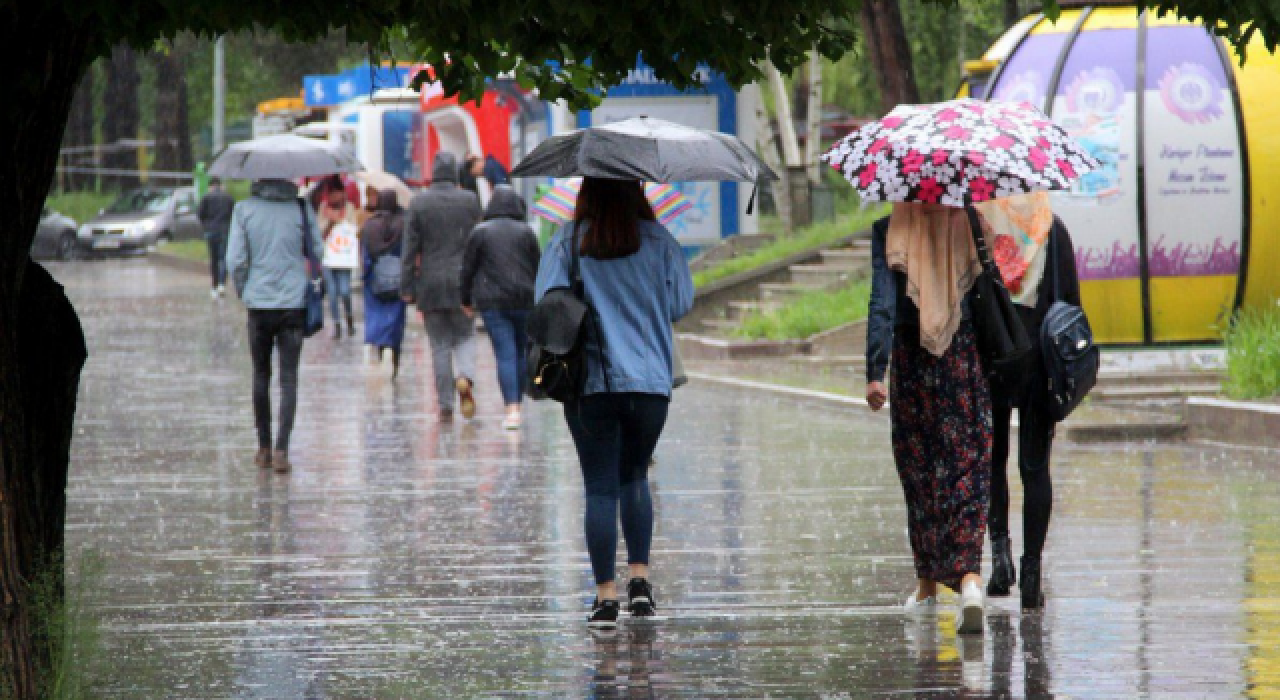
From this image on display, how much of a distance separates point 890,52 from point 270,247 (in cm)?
1434

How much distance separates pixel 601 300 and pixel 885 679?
72.5 inches

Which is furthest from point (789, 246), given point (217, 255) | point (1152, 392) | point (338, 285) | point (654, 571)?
point (654, 571)

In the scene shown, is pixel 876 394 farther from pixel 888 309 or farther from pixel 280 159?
pixel 280 159

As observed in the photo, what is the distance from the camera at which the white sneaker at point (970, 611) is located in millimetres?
7059

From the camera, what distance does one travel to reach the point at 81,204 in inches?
2173

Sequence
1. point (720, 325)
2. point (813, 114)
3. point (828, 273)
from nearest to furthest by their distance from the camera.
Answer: point (720, 325), point (828, 273), point (813, 114)

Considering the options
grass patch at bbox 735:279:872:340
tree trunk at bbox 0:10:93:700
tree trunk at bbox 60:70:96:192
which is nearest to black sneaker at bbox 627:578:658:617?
tree trunk at bbox 0:10:93:700

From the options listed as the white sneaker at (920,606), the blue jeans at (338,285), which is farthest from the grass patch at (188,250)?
the white sneaker at (920,606)

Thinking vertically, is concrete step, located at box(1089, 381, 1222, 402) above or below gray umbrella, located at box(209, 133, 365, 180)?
below

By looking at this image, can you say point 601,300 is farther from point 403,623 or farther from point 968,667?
point 968,667

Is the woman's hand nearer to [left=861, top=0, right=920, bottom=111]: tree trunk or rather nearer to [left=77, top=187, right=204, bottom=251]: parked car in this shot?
[left=861, top=0, right=920, bottom=111]: tree trunk

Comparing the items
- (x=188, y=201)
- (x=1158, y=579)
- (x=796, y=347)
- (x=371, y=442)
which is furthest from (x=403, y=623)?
(x=188, y=201)

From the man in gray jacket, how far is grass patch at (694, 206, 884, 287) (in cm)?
874

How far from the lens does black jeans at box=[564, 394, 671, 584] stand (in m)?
7.37
